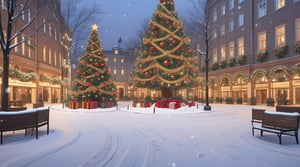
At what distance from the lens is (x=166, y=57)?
19156 millimetres

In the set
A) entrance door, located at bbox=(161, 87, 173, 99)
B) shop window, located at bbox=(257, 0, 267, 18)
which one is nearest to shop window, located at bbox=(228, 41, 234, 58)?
shop window, located at bbox=(257, 0, 267, 18)

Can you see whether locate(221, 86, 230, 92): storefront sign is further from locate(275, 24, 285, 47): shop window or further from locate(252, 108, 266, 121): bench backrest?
locate(252, 108, 266, 121): bench backrest

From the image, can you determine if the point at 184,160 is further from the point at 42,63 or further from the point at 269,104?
the point at 42,63

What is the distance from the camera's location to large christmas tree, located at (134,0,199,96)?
18.8 metres

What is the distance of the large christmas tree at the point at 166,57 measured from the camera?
1881 centimetres

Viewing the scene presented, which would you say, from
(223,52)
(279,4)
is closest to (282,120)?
(279,4)

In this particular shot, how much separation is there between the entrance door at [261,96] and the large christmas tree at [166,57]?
1267 cm

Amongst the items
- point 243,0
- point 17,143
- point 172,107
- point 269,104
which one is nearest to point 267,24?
point 243,0

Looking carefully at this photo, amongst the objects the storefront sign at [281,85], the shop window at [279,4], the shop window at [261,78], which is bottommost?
the storefront sign at [281,85]

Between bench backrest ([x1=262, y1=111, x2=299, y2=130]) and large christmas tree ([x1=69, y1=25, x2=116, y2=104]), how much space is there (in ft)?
56.2

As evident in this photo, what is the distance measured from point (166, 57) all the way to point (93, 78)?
28.0 feet

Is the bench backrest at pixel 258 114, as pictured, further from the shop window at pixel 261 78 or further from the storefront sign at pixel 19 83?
the storefront sign at pixel 19 83

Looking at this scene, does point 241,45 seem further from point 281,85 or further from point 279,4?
point 281,85

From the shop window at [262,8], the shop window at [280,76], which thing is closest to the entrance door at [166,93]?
the shop window at [280,76]
